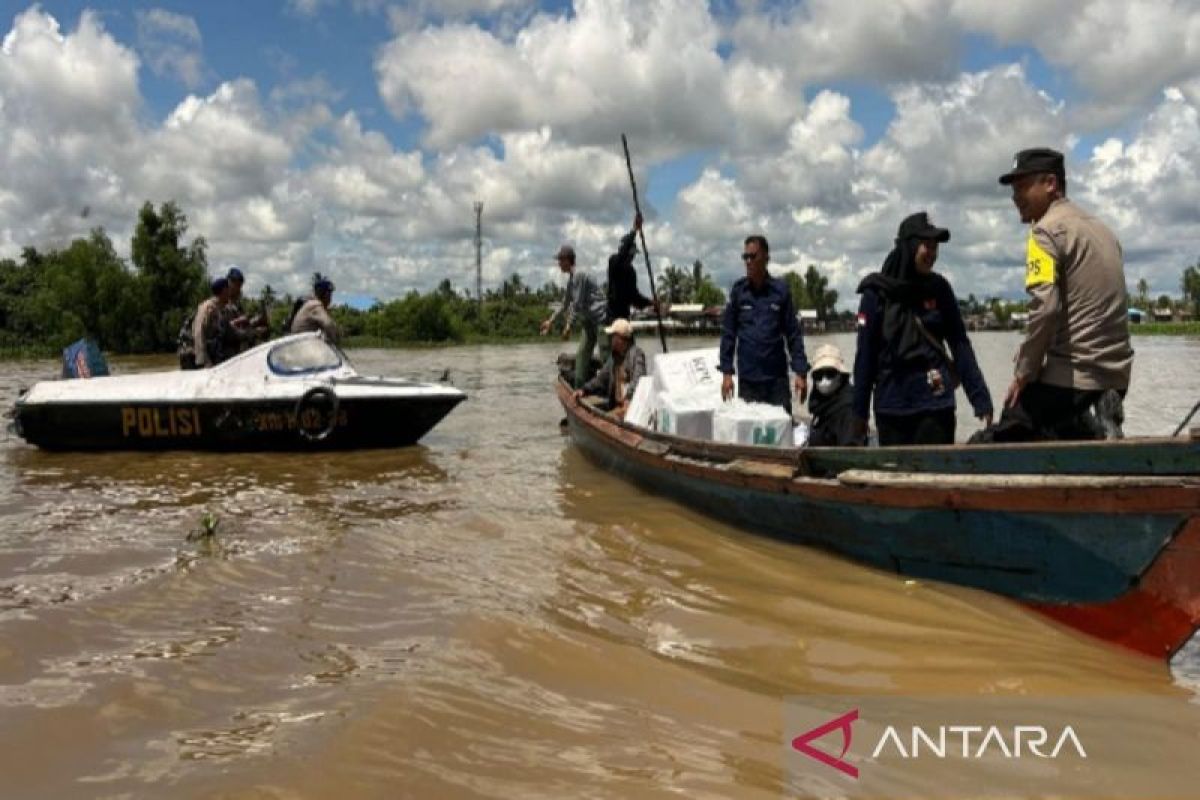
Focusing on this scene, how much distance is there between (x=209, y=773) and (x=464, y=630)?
59.2 inches

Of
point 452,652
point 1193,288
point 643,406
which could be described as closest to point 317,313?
point 643,406

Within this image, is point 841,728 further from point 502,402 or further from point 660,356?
point 502,402

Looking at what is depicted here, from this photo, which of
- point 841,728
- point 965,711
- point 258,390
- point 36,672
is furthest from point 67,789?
point 258,390

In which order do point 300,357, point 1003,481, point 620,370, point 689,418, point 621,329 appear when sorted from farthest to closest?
1. point 620,370
2. point 300,357
3. point 621,329
4. point 689,418
5. point 1003,481

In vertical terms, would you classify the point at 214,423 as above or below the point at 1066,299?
below

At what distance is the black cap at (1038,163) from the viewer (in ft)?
13.2

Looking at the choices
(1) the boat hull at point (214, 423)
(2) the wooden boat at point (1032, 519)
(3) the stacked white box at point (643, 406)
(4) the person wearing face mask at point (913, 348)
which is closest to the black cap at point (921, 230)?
(4) the person wearing face mask at point (913, 348)

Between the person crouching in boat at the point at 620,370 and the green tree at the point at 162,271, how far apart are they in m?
47.1

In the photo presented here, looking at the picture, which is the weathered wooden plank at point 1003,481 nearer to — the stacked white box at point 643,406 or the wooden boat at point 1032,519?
the wooden boat at point 1032,519

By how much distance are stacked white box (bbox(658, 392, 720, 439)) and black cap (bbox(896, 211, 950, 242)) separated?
2570 mm

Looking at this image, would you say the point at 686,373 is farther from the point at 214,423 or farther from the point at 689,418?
the point at 214,423

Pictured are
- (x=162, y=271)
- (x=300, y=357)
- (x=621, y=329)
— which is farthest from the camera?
(x=162, y=271)

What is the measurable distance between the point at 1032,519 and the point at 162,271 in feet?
182

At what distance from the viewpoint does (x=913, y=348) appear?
4656 mm
